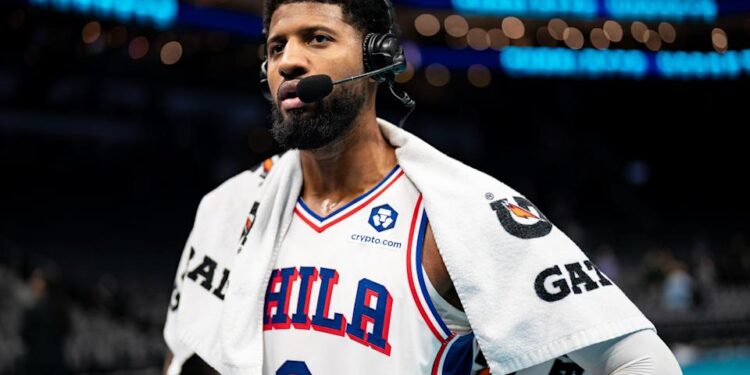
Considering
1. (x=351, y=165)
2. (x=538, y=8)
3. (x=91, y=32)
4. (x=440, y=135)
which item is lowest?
(x=351, y=165)

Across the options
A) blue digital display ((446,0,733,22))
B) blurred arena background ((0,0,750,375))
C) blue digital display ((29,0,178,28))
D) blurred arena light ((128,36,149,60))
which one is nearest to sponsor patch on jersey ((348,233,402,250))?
blurred arena background ((0,0,750,375))

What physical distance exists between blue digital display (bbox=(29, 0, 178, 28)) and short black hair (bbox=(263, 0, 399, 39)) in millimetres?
9618

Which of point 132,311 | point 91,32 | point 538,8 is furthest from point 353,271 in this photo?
point 538,8

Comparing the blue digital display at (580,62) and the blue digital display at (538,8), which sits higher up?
the blue digital display at (538,8)

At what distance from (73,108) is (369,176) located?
14.8 m

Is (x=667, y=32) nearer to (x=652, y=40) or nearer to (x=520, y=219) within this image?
(x=652, y=40)

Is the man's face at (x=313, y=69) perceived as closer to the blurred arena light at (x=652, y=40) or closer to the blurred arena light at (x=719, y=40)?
the blurred arena light at (x=652, y=40)

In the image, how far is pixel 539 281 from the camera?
1.99 meters

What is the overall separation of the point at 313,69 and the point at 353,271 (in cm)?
54

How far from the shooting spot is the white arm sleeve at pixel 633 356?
1.89m

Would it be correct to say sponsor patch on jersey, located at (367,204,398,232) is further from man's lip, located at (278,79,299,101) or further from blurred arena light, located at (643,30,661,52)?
blurred arena light, located at (643,30,661,52)

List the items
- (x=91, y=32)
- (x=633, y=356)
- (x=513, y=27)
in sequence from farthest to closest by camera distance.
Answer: (x=513, y=27) → (x=91, y=32) → (x=633, y=356)

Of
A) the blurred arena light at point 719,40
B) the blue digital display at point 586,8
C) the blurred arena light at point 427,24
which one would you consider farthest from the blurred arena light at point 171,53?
the blurred arena light at point 719,40

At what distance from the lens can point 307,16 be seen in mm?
2223
